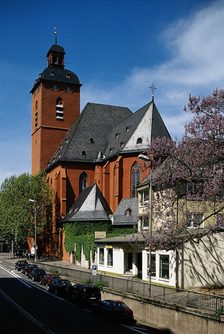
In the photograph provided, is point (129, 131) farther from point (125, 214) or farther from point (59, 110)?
point (59, 110)

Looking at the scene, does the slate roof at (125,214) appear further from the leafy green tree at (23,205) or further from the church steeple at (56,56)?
the church steeple at (56,56)

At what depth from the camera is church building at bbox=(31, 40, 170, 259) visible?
69875 millimetres

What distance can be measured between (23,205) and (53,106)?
2283 cm

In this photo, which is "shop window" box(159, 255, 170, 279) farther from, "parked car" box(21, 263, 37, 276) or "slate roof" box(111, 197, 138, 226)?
"slate roof" box(111, 197, 138, 226)

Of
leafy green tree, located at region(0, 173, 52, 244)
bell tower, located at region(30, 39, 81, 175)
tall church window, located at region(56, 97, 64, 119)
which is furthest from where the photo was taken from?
tall church window, located at region(56, 97, 64, 119)

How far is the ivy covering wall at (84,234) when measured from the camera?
60638mm

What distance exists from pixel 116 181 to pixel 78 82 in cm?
2979

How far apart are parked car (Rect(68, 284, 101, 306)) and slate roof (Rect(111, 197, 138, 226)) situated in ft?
89.1

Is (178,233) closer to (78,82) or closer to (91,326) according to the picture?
(91,326)

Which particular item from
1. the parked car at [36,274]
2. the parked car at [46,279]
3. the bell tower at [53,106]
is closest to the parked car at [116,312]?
the parked car at [46,279]

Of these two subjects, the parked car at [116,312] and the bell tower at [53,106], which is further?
the bell tower at [53,106]

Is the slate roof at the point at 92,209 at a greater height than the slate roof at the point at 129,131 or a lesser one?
lesser

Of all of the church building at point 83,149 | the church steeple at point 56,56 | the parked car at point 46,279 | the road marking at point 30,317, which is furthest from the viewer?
the church steeple at point 56,56

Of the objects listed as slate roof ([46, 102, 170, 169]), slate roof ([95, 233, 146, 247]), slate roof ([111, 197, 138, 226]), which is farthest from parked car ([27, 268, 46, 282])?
slate roof ([46, 102, 170, 169])
